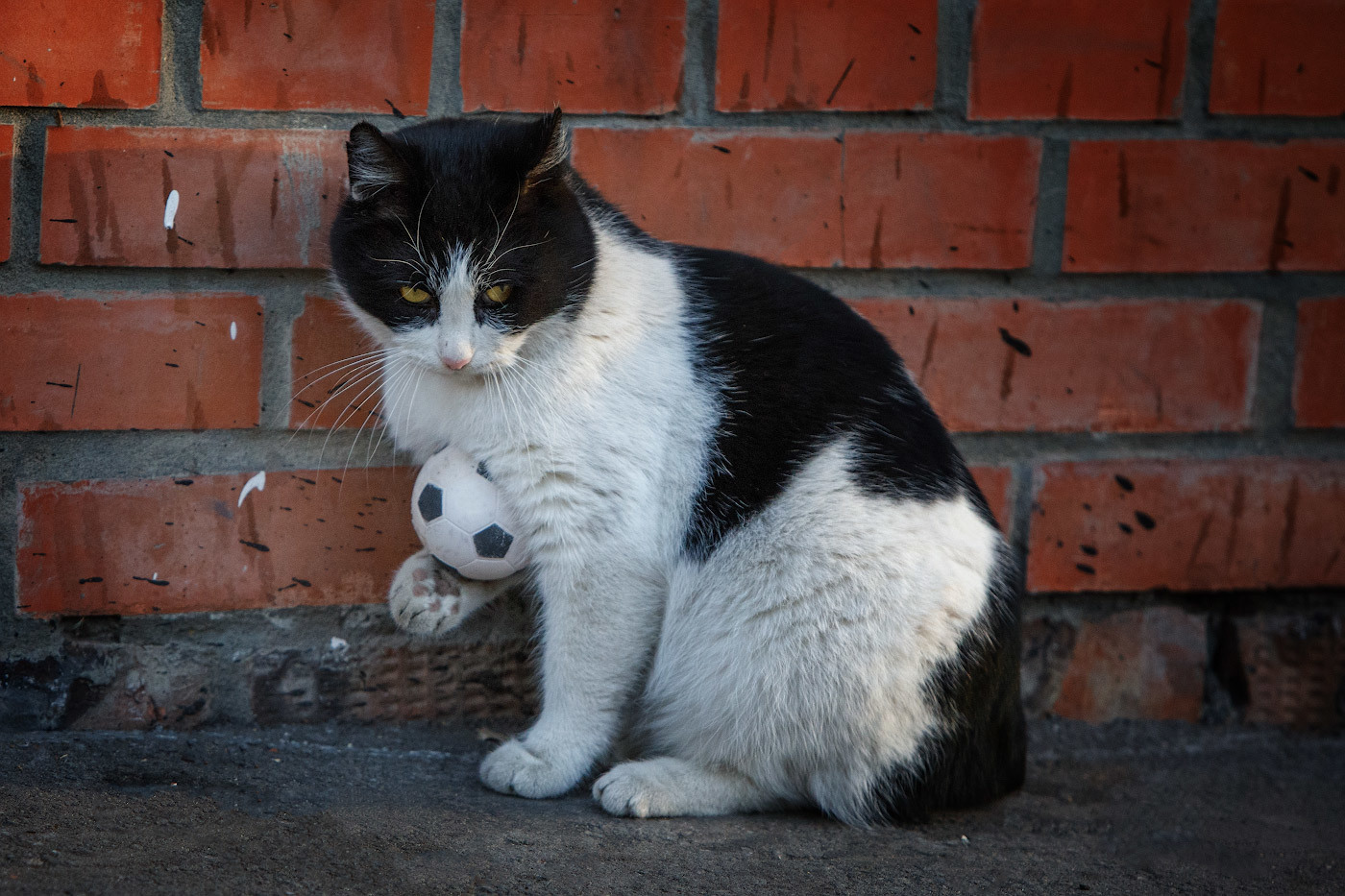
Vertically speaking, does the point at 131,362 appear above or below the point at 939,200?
below

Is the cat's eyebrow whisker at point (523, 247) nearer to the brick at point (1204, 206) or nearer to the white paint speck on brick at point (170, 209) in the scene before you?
the white paint speck on brick at point (170, 209)

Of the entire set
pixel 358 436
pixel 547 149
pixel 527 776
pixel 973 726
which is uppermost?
pixel 547 149

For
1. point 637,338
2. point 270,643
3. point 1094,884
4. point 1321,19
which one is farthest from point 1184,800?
point 270,643

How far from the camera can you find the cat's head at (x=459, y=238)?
1.35 m

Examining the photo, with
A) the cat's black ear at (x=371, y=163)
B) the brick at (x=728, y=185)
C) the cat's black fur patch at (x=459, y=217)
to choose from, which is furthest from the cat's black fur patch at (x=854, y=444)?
the cat's black ear at (x=371, y=163)

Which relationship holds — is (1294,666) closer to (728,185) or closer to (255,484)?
(728,185)

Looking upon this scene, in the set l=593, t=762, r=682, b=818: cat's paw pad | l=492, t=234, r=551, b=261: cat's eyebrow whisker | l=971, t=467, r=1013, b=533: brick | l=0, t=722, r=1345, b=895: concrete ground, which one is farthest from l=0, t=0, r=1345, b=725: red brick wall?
l=593, t=762, r=682, b=818: cat's paw pad

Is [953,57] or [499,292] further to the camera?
[953,57]

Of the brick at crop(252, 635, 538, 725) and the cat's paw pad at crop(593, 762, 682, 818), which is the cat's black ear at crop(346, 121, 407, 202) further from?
the cat's paw pad at crop(593, 762, 682, 818)

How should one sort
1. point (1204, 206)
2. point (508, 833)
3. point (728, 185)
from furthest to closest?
point (1204, 206)
point (728, 185)
point (508, 833)

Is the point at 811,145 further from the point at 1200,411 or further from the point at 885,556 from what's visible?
the point at 1200,411

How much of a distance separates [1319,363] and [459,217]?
147 cm

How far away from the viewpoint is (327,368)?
1.60 meters

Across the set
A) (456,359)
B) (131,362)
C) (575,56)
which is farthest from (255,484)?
(575,56)
